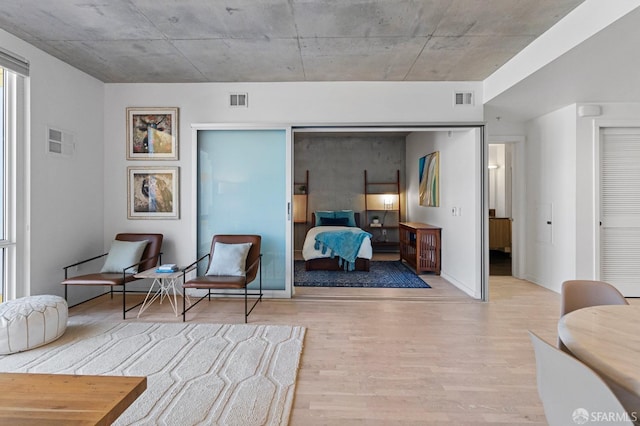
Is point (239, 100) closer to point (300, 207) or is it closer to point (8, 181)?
point (8, 181)

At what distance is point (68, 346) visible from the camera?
8.87 ft

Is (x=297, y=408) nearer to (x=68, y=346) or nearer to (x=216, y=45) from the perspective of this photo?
(x=68, y=346)

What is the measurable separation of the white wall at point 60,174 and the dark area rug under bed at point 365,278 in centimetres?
286

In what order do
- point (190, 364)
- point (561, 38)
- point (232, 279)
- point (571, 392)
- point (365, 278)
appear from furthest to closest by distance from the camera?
point (365, 278) → point (232, 279) → point (561, 38) → point (190, 364) → point (571, 392)

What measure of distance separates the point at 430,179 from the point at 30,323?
18.6ft

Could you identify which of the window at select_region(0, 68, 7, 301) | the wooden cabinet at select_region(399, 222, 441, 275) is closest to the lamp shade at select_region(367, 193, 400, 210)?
the wooden cabinet at select_region(399, 222, 441, 275)

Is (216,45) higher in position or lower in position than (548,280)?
higher

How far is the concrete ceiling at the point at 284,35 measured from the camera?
8.43ft

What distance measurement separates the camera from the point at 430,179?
5.93 m

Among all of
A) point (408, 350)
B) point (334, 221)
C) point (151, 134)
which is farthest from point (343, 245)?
point (151, 134)

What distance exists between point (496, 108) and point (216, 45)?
142 inches

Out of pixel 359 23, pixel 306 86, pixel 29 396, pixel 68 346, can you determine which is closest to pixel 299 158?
pixel 306 86

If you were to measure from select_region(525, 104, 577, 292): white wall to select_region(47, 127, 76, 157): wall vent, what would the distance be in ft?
20.3

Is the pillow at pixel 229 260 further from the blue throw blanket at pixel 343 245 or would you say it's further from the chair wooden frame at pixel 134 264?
the blue throw blanket at pixel 343 245
